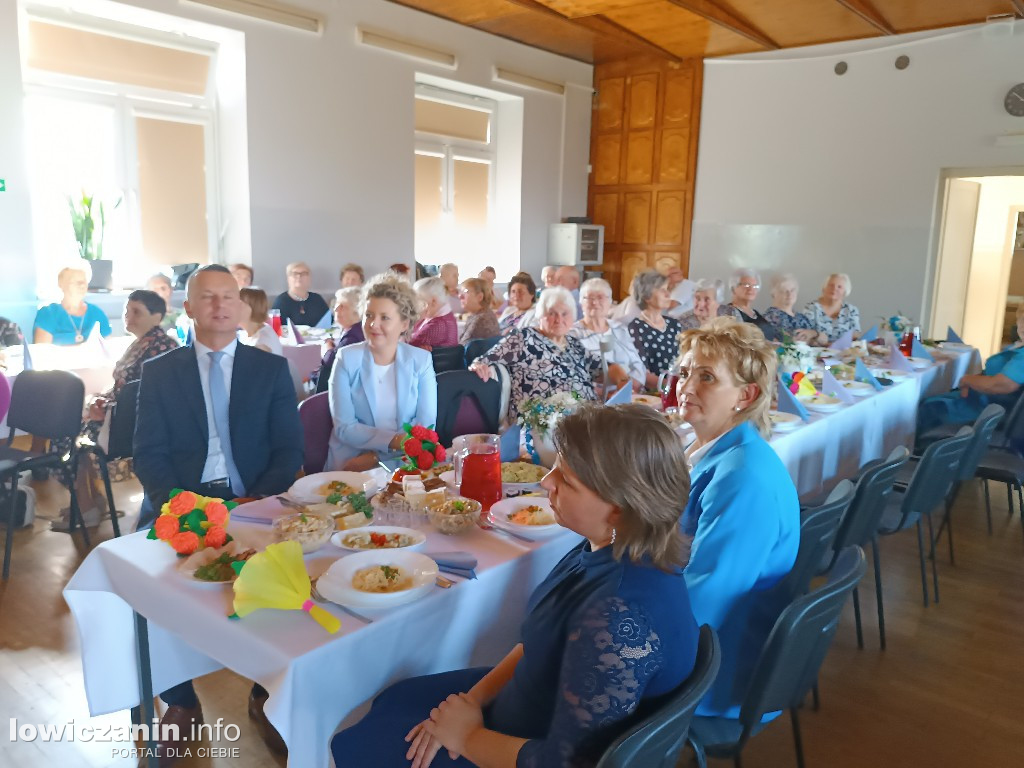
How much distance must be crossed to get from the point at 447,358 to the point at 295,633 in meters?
3.10

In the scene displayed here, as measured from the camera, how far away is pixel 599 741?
1.23 meters

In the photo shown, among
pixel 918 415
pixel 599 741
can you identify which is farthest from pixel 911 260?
pixel 599 741

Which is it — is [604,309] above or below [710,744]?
above

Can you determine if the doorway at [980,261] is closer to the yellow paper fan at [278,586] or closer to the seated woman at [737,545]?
the seated woman at [737,545]

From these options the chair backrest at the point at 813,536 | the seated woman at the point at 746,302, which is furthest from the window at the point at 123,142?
the chair backrest at the point at 813,536

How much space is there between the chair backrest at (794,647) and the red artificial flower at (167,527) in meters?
1.32

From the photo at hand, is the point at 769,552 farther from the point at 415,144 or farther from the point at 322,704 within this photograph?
the point at 415,144

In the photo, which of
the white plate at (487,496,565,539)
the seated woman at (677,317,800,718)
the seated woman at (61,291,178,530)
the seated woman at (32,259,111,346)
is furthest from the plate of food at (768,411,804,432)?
the seated woman at (32,259,111,346)

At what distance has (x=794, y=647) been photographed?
65.4 inches

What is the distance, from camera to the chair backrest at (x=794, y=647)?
163 cm

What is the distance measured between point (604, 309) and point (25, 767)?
3.41 metres

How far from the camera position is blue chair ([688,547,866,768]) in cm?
164

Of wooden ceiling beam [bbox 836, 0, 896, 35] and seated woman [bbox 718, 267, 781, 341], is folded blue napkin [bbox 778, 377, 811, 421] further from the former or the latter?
wooden ceiling beam [bbox 836, 0, 896, 35]

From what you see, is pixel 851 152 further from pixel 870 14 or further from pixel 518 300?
pixel 518 300
